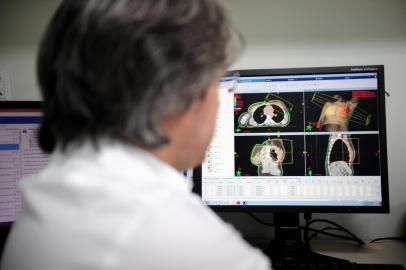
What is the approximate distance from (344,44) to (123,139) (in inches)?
33.8

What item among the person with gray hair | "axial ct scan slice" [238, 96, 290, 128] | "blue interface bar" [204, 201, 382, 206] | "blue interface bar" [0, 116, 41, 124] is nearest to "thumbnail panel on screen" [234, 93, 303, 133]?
"axial ct scan slice" [238, 96, 290, 128]

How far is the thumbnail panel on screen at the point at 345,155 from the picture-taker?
90 centimetres

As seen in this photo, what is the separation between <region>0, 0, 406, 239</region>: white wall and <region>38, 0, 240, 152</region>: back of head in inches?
26.2

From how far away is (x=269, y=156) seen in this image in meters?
0.94

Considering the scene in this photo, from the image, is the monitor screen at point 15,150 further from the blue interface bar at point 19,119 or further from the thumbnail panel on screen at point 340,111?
the thumbnail panel on screen at point 340,111

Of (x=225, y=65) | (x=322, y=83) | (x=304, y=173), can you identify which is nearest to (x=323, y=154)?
(x=304, y=173)

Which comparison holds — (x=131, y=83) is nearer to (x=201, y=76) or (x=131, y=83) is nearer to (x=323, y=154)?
(x=201, y=76)

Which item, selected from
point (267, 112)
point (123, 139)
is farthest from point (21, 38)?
point (123, 139)

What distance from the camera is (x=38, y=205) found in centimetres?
42

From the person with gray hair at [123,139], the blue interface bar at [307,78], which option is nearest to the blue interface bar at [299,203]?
the blue interface bar at [307,78]

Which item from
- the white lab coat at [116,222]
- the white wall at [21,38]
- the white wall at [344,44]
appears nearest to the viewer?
the white lab coat at [116,222]

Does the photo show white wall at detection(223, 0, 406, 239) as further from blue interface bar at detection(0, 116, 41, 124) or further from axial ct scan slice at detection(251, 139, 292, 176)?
blue interface bar at detection(0, 116, 41, 124)

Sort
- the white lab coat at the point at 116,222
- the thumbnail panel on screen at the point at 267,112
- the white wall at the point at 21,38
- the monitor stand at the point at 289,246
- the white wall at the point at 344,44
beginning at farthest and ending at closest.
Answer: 1. the white wall at the point at 21,38
2. the white wall at the point at 344,44
3. the thumbnail panel on screen at the point at 267,112
4. the monitor stand at the point at 289,246
5. the white lab coat at the point at 116,222

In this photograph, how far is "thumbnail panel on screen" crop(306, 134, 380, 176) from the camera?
900 mm
